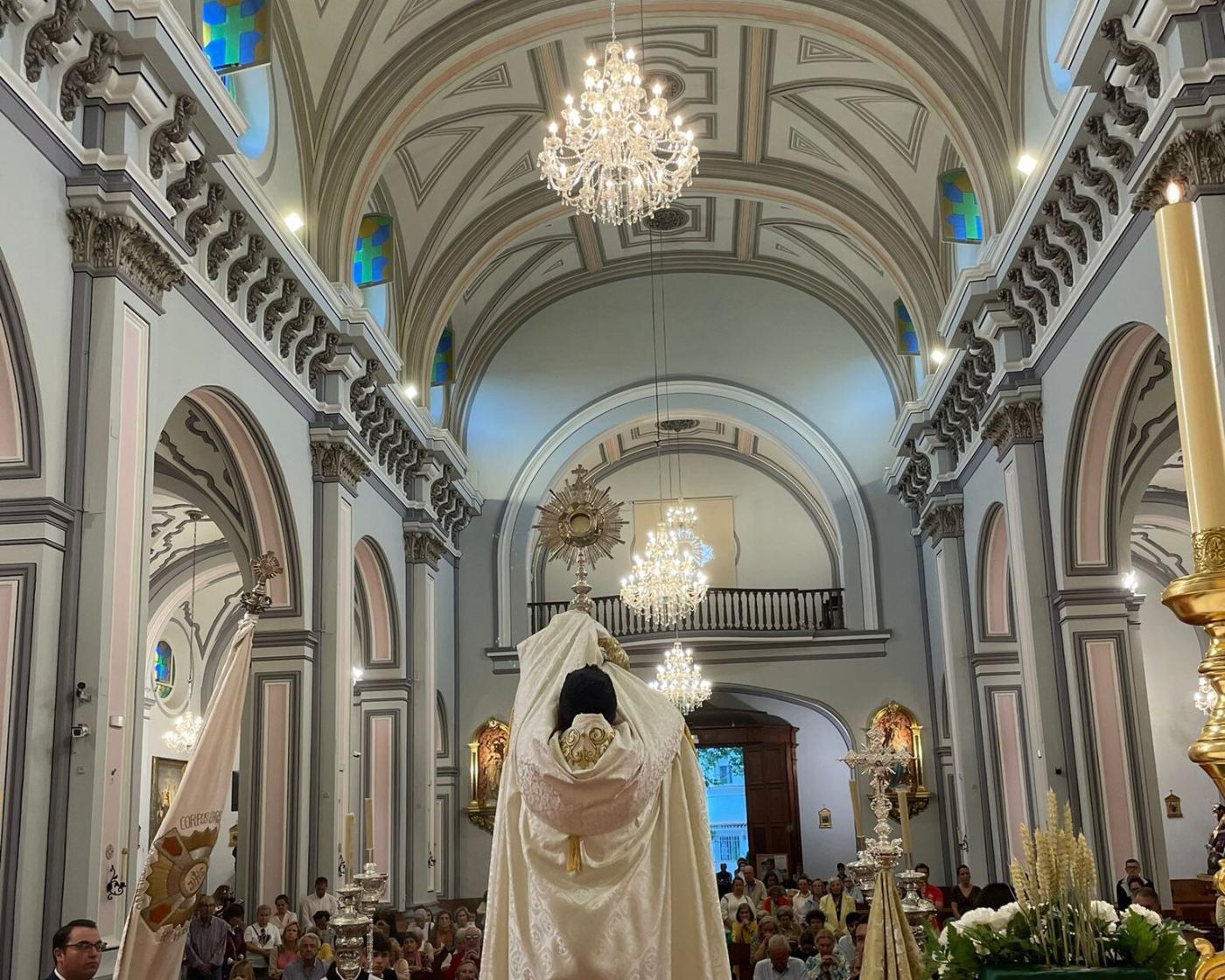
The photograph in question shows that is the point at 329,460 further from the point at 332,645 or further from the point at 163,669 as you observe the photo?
the point at 163,669

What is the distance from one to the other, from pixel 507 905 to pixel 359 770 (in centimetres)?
1344

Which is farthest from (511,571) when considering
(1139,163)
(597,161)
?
(1139,163)

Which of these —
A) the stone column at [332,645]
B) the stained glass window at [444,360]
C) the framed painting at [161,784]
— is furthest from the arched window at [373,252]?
the framed painting at [161,784]

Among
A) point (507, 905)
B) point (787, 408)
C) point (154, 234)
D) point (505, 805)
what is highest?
point (787, 408)

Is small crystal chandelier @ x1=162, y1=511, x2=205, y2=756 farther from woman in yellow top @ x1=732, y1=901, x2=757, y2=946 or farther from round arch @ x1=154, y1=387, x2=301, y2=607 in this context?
woman in yellow top @ x1=732, y1=901, x2=757, y2=946

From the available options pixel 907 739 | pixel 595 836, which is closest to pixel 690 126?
pixel 907 739

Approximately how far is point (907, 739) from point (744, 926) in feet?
22.6

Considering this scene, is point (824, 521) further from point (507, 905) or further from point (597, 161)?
point (507, 905)

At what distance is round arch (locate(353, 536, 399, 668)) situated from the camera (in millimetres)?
16062

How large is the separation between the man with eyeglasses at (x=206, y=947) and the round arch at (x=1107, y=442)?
7608mm

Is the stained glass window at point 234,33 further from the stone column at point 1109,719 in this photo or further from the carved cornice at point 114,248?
the stone column at point 1109,719

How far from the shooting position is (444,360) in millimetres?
19672

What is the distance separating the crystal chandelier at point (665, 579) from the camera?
53.2ft

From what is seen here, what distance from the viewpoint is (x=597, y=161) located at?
9336 mm
